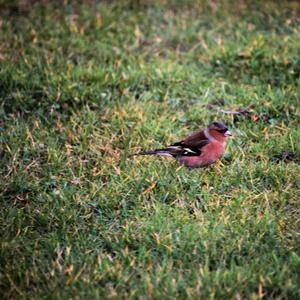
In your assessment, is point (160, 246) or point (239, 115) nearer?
point (160, 246)

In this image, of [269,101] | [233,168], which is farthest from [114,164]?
Answer: [269,101]

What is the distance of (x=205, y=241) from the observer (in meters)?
4.18

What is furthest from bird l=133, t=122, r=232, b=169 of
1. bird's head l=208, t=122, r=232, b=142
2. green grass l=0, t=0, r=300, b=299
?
green grass l=0, t=0, r=300, b=299

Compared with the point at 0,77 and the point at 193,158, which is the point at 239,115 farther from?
the point at 0,77

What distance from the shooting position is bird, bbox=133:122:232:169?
5.27 meters

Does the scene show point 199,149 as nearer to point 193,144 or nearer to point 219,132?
point 193,144

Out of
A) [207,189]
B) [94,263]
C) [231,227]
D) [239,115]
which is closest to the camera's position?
[94,263]

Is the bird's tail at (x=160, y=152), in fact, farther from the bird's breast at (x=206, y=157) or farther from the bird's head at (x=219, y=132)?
the bird's head at (x=219, y=132)

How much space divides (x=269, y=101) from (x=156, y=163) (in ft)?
5.52

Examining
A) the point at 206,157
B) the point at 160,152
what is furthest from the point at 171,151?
the point at 206,157

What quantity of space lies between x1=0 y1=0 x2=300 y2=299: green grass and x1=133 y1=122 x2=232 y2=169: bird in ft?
0.34

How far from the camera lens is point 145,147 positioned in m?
5.74

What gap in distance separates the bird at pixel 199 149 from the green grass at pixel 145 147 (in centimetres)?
10

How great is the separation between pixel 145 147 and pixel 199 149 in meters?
0.65
